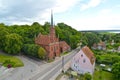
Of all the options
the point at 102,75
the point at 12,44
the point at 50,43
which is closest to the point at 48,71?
the point at 50,43

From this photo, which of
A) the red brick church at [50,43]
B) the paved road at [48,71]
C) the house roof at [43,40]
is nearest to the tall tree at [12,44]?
the house roof at [43,40]

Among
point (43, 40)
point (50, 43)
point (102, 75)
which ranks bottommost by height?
point (102, 75)

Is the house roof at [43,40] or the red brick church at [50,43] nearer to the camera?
the red brick church at [50,43]

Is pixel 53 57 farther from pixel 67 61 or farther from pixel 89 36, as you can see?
pixel 89 36

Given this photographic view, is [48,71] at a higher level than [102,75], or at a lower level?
higher

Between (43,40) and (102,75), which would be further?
(43,40)

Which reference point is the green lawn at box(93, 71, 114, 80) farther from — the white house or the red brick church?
the red brick church

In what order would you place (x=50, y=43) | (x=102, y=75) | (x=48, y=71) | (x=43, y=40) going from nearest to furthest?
(x=48, y=71)
(x=102, y=75)
(x=50, y=43)
(x=43, y=40)

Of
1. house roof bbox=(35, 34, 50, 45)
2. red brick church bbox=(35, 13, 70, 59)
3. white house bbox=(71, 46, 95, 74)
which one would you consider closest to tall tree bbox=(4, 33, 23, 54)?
house roof bbox=(35, 34, 50, 45)

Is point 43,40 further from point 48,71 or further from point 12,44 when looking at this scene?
point 48,71

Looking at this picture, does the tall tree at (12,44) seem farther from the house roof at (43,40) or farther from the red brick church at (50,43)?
the red brick church at (50,43)

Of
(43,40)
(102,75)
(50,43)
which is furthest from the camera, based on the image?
(43,40)
